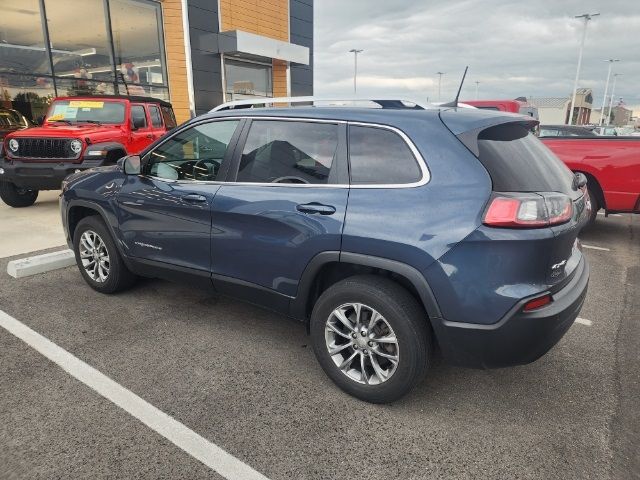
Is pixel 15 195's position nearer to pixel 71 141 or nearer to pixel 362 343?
pixel 71 141

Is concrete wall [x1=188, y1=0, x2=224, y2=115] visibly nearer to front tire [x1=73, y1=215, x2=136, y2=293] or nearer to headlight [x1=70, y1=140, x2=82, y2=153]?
headlight [x1=70, y1=140, x2=82, y2=153]

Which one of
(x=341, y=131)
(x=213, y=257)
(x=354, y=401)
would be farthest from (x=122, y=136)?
(x=354, y=401)

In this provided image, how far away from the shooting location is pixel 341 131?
2740 millimetres

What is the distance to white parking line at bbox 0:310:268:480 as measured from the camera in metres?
2.19

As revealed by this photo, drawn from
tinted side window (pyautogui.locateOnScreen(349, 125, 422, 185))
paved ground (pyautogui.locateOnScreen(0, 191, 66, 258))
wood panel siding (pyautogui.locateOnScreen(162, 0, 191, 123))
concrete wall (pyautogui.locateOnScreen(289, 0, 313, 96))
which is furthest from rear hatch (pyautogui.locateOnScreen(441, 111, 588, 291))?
concrete wall (pyautogui.locateOnScreen(289, 0, 313, 96))

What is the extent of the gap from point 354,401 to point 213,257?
1378mm

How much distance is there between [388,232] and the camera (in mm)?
2420

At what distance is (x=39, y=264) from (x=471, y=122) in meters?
4.43

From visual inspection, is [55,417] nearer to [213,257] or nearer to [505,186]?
[213,257]

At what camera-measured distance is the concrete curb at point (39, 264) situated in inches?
181

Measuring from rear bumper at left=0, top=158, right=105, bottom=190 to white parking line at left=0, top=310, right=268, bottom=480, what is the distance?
14.0 feet

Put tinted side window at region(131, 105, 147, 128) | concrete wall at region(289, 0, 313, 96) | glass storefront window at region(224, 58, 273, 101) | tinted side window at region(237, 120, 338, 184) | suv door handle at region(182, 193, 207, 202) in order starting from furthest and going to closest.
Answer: concrete wall at region(289, 0, 313, 96)
glass storefront window at region(224, 58, 273, 101)
tinted side window at region(131, 105, 147, 128)
suv door handle at region(182, 193, 207, 202)
tinted side window at region(237, 120, 338, 184)

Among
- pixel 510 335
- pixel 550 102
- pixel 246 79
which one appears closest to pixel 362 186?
pixel 510 335

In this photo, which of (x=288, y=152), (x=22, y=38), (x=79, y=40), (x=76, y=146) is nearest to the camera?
(x=288, y=152)
